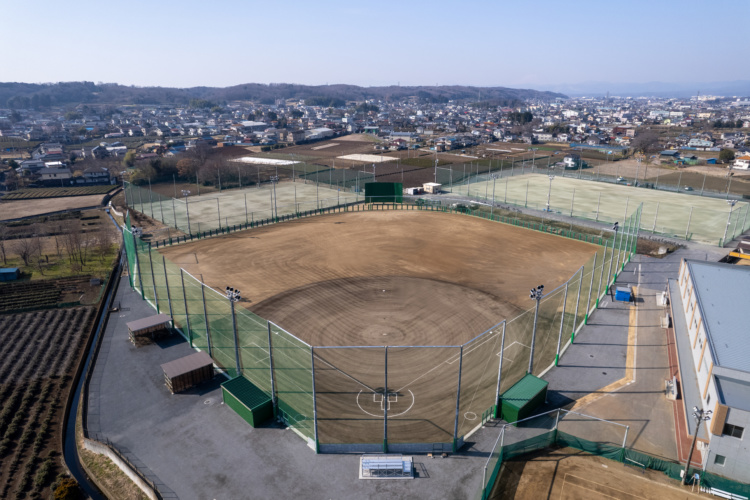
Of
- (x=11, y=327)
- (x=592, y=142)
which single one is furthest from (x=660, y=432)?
(x=592, y=142)

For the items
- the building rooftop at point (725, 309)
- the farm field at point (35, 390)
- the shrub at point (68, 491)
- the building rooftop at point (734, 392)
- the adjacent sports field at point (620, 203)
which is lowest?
the farm field at point (35, 390)

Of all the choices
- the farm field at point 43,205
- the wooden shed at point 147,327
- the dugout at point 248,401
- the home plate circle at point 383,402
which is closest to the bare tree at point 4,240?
the farm field at point 43,205

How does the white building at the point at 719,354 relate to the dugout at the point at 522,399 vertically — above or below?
above

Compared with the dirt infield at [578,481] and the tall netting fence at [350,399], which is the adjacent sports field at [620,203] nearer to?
the dirt infield at [578,481]

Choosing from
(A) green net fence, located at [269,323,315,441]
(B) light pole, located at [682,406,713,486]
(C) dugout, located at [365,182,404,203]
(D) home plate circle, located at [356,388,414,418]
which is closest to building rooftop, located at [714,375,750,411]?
(B) light pole, located at [682,406,713,486]

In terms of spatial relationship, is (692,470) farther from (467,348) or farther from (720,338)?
(467,348)

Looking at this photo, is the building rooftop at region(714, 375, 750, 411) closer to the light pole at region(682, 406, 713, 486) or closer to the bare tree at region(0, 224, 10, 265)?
the light pole at region(682, 406, 713, 486)

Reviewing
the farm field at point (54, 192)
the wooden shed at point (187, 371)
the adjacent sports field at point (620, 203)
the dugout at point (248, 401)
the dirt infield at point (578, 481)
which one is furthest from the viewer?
the farm field at point (54, 192)

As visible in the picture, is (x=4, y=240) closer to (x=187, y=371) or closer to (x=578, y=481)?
(x=187, y=371)
